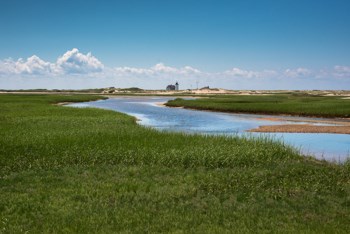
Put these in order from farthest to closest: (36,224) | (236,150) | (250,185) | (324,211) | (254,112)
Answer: (254,112) < (236,150) < (250,185) < (324,211) < (36,224)

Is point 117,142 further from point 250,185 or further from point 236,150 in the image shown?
point 250,185

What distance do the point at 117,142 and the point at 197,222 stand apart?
48.2 ft

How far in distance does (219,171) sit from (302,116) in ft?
169

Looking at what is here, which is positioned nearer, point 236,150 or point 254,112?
point 236,150

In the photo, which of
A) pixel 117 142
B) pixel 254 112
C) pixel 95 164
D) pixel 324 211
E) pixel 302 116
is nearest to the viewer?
pixel 324 211

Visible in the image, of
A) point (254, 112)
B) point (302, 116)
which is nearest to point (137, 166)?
point (302, 116)

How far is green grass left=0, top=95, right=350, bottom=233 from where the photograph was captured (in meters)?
12.8

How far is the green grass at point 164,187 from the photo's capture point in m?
12.8

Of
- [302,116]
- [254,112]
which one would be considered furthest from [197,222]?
[254,112]

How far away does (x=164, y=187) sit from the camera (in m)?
16.9

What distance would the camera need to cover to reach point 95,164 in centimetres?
2156

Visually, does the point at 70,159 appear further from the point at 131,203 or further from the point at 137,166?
the point at 131,203

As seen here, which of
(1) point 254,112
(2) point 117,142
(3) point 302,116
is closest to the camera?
(2) point 117,142

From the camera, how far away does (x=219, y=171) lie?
65.7ft
